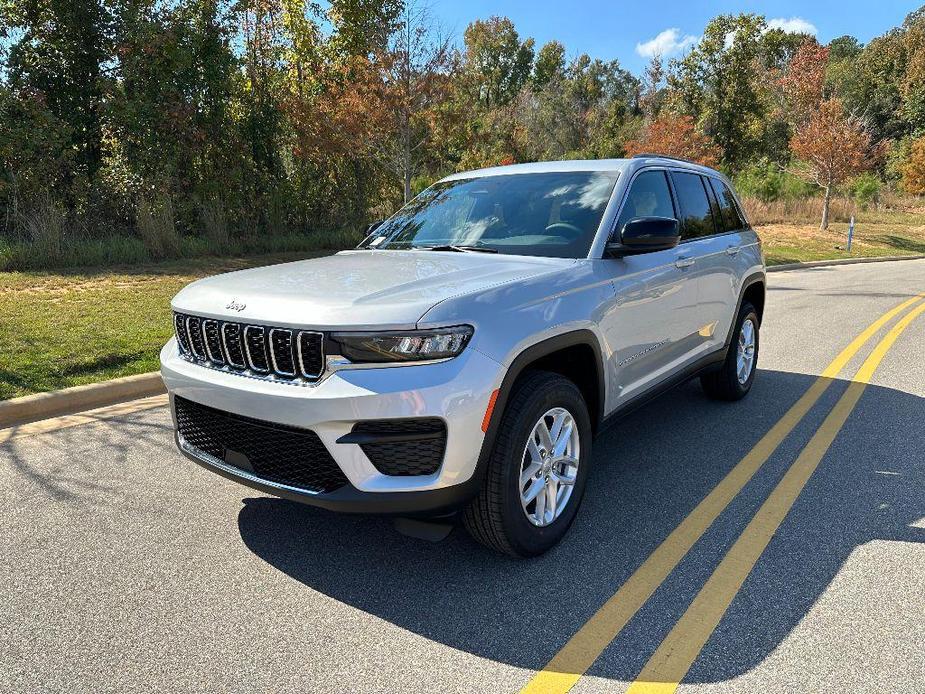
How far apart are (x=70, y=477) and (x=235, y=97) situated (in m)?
13.8

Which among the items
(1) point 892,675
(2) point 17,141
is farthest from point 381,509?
(2) point 17,141

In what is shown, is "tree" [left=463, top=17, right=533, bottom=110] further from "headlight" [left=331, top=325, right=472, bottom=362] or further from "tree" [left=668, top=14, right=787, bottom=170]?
"headlight" [left=331, top=325, right=472, bottom=362]

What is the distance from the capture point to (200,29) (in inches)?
583

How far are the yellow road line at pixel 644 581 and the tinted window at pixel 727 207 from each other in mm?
1676

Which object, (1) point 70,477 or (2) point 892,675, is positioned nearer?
(2) point 892,675

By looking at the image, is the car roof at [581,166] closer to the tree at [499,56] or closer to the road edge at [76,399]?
the road edge at [76,399]

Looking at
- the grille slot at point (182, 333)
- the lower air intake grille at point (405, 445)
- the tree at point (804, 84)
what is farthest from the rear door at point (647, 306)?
the tree at point (804, 84)

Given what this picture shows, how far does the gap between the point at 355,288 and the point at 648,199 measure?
7.52 feet

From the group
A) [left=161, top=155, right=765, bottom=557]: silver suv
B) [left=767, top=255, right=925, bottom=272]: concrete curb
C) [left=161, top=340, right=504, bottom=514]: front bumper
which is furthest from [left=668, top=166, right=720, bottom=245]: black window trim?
[left=767, top=255, right=925, bottom=272]: concrete curb

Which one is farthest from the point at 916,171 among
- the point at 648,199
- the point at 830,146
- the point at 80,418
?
the point at 80,418

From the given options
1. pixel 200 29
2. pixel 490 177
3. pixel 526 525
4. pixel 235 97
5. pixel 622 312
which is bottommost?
pixel 526 525

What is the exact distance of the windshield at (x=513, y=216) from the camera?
12.9 ft

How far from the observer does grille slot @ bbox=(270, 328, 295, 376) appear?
2.90 meters

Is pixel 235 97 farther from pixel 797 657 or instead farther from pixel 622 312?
pixel 797 657
